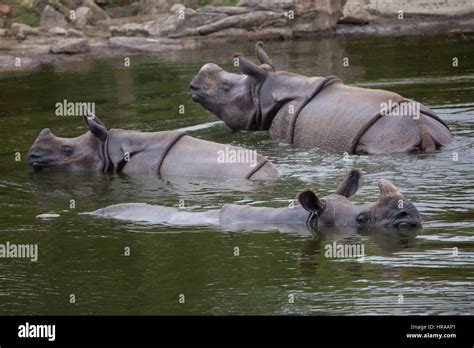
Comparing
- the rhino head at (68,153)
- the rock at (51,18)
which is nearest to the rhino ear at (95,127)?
the rhino head at (68,153)

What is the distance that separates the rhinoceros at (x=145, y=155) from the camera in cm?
1261

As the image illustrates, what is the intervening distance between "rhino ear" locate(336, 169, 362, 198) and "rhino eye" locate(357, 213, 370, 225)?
278 millimetres

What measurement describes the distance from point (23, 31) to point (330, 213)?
18.0m

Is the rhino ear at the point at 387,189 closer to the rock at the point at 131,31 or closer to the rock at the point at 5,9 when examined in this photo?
the rock at the point at 131,31

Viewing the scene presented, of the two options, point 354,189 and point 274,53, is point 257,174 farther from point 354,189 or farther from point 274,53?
point 274,53

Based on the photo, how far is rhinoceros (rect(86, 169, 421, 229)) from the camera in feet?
32.0

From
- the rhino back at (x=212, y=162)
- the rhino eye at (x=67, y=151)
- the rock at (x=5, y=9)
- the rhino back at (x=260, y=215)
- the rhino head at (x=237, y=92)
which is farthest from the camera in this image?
the rock at (x=5, y=9)

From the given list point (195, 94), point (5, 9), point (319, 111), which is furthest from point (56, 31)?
point (319, 111)

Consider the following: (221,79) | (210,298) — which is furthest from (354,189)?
(221,79)

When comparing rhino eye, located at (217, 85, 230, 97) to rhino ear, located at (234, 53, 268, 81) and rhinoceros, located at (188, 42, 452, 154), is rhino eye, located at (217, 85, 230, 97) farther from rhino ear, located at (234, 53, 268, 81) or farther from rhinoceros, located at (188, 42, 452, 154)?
rhino ear, located at (234, 53, 268, 81)

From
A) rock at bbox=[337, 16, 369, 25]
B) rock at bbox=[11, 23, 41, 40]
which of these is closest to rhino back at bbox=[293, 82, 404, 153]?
rock at bbox=[337, 16, 369, 25]

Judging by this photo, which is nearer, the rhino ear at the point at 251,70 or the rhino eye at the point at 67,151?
the rhino eye at the point at 67,151

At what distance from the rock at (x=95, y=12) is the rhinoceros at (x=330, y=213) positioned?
18.0 metres
